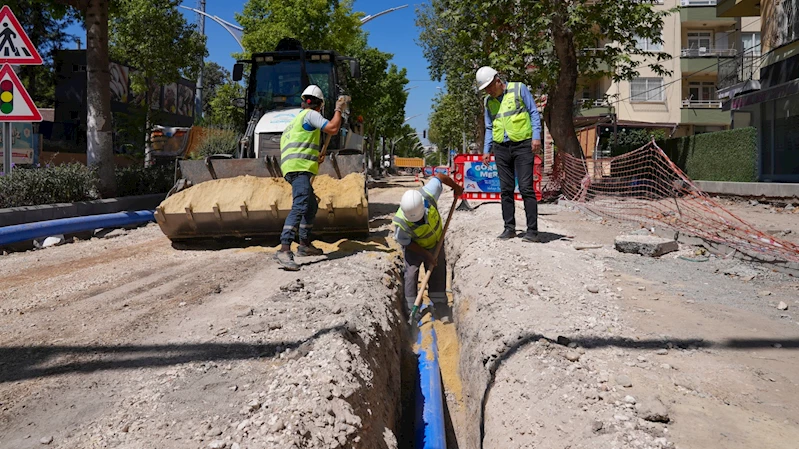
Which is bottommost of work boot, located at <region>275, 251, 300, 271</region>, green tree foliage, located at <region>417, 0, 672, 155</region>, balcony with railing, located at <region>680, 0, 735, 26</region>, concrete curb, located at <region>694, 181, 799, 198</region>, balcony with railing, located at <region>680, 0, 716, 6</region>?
work boot, located at <region>275, 251, 300, 271</region>

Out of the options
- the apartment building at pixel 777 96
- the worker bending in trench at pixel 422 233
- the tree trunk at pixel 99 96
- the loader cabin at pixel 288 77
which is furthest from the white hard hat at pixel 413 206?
the apartment building at pixel 777 96

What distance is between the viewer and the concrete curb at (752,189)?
10.9 meters

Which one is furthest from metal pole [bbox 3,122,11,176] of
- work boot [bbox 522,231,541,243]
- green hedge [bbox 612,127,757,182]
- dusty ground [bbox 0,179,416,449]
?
green hedge [bbox 612,127,757,182]

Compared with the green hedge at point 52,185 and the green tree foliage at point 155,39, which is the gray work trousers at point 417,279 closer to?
the green hedge at point 52,185

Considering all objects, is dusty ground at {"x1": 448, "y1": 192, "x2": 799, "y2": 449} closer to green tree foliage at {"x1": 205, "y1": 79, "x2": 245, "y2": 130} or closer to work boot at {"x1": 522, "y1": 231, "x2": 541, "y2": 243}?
work boot at {"x1": 522, "y1": 231, "x2": 541, "y2": 243}

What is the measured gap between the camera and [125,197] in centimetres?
1027

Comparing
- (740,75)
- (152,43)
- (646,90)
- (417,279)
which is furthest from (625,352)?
(646,90)

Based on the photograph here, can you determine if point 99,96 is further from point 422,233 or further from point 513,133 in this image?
point 513,133

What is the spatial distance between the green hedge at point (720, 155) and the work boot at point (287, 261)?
11.8 metres

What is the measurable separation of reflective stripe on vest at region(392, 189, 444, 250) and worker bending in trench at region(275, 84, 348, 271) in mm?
1055

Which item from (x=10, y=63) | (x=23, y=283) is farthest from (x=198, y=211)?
(x=10, y=63)

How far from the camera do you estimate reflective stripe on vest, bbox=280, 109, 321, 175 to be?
242 inches

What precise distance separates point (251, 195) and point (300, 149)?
1206 millimetres

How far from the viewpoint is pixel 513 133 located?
652 centimetres
